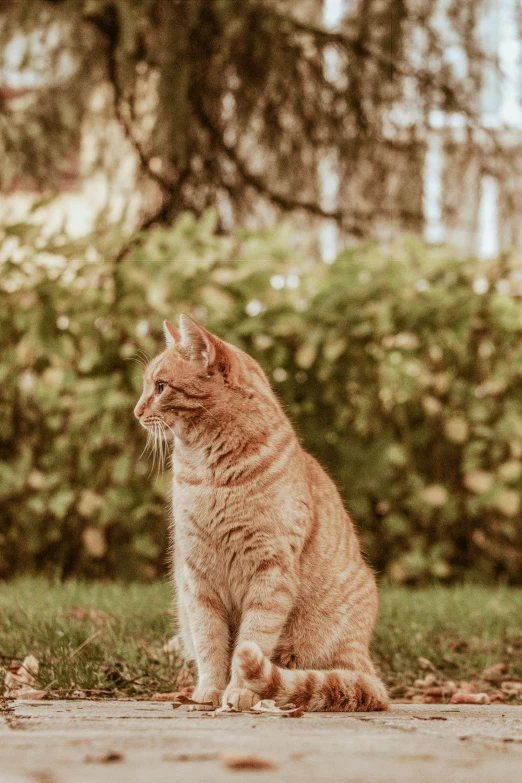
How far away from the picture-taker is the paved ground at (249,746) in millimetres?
1510

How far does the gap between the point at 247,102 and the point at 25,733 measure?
5155 mm

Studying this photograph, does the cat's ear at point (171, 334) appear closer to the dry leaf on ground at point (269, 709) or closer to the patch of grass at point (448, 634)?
the dry leaf on ground at point (269, 709)

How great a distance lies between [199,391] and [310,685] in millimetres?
920

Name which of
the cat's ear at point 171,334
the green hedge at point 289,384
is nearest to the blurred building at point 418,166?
the green hedge at point 289,384

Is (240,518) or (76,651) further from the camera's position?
(76,651)

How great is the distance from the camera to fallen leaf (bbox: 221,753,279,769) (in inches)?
60.1

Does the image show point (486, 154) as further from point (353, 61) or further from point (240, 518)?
point (240, 518)

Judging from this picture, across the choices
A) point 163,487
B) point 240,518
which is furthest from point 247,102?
point 240,518

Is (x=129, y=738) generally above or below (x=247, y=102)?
below

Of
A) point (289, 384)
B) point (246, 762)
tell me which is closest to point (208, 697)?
point (246, 762)

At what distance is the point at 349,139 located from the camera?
6.73 metres

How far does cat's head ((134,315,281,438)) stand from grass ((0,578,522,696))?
0.73 m

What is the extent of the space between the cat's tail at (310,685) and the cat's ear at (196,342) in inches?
35.7

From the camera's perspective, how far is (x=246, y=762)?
5.02 feet
